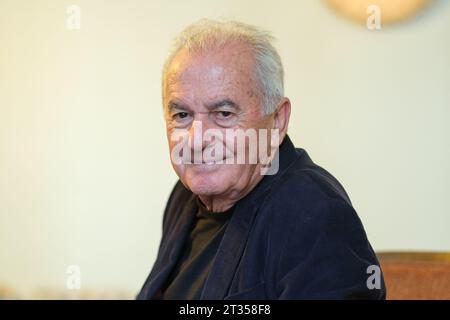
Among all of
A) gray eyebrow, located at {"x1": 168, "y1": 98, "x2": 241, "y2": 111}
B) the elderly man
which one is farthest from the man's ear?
gray eyebrow, located at {"x1": 168, "y1": 98, "x2": 241, "y2": 111}

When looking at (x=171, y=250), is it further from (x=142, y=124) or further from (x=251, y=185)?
(x=142, y=124)

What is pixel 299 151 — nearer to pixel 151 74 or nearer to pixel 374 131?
pixel 374 131

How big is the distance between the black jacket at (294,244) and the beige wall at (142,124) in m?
0.96

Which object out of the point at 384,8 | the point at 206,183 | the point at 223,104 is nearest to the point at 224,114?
the point at 223,104

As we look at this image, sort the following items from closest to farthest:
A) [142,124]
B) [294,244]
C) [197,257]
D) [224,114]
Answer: [294,244], [224,114], [197,257], [142,124]

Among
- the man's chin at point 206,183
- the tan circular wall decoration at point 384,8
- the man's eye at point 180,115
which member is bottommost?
the man's chin at point 206,183

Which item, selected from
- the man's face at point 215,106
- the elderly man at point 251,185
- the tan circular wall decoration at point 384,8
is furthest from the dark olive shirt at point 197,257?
the tan circular wall decoration at point 384,8

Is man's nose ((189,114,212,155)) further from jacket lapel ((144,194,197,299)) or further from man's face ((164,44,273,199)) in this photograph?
jacket lapel ((144,194,197,299))

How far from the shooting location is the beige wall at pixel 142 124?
6.82ft

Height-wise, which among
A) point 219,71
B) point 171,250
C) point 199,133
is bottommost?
point 171,250

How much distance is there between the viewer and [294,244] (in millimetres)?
1037

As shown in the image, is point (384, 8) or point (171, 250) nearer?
point (171, 250)

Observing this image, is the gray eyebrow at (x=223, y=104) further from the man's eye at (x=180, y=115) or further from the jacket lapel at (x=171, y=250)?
the jacket lapel at (x=171, y=250)

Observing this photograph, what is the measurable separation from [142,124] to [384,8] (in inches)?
37.2
